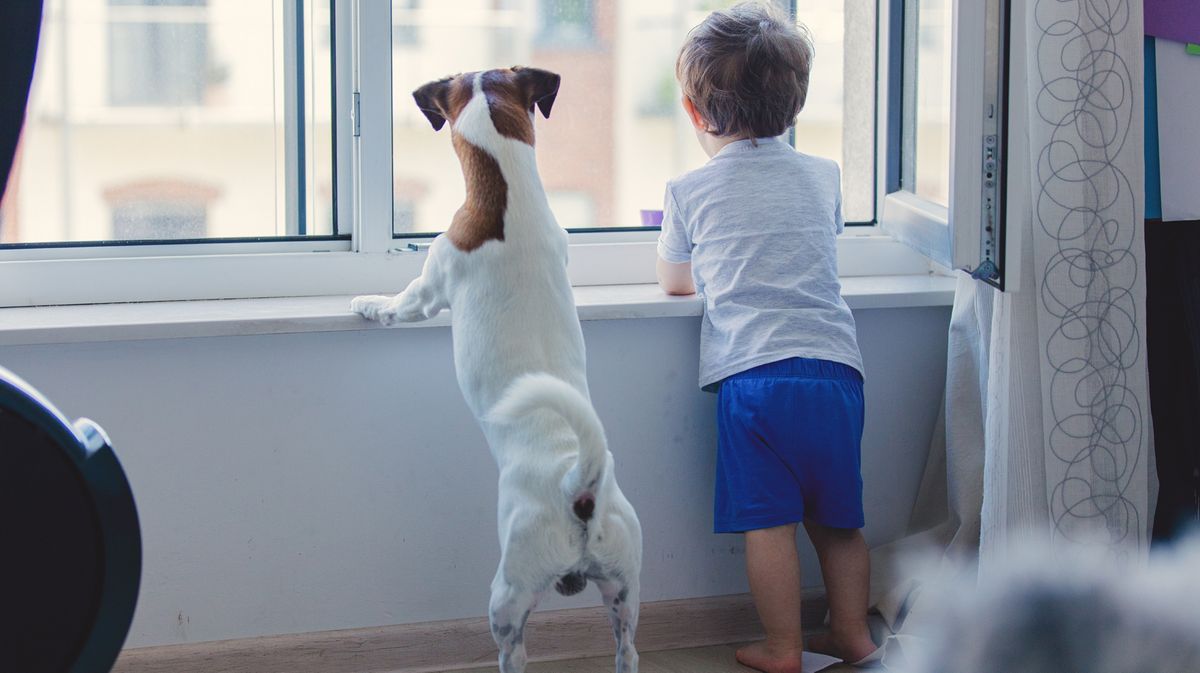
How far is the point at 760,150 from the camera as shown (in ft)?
5.98

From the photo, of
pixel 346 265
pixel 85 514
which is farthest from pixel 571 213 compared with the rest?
pixel 85 514

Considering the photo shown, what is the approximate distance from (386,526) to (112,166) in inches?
28.1

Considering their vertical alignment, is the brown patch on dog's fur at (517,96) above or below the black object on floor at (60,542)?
above

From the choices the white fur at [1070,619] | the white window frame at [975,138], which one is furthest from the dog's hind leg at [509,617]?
the white fur at [1070,619]

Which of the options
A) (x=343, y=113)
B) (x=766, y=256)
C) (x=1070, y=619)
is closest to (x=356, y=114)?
(x=343, y=113)

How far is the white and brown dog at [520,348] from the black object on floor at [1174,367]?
90cm

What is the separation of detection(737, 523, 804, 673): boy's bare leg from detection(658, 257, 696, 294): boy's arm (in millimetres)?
399

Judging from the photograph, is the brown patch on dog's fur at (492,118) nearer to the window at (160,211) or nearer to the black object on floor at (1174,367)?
the window at (160,211)

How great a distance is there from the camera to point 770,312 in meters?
1.79

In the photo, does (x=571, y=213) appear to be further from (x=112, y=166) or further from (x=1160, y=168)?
(x=1160, y=168)

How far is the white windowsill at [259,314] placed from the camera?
1.67 m

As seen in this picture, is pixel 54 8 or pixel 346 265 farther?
pixel 346 265

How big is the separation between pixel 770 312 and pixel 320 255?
73 centimetres

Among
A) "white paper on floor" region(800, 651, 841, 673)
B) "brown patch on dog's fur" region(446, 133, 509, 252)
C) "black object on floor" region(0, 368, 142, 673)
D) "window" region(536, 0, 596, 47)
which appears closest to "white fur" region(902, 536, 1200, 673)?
"black object on floor" region(0, 368, 142, 673)
